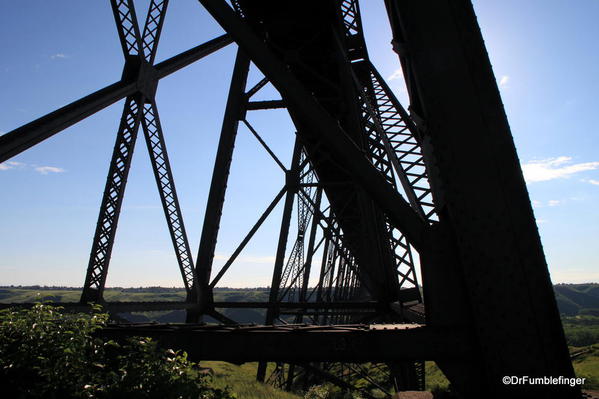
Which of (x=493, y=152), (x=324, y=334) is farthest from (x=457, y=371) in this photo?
(x=493, y=152)

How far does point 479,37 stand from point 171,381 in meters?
2.51

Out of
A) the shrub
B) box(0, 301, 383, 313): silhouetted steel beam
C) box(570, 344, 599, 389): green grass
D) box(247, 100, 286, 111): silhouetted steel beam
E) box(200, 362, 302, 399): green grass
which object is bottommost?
box(570, 344, 599, 389): green grass

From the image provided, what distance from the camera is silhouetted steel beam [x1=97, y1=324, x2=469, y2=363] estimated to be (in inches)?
59.9

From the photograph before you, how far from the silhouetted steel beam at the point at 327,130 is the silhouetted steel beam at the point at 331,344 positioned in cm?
48

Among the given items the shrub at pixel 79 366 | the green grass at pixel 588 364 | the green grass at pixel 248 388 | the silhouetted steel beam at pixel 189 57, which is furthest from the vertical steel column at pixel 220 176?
the green grass at pixel 588 364

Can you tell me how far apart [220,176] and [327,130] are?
2748 millimetres

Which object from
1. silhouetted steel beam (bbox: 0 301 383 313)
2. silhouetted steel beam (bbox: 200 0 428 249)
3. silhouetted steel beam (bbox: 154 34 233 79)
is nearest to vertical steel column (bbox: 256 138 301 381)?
silhouetted steel beam (bbox: 0 301 383 313)

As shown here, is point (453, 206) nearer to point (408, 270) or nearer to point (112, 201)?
point (408, 270)

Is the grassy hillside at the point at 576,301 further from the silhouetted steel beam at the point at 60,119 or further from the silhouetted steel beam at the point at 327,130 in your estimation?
the silhouetted steel beam at the point at 60,119

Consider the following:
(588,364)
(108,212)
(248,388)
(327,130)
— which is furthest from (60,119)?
(588,364)

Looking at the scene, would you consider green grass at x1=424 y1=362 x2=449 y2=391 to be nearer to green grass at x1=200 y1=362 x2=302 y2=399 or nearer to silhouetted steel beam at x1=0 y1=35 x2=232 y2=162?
green grass at x1=200 y1=362 x2=302 y2=399

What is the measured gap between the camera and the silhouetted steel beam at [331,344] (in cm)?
152

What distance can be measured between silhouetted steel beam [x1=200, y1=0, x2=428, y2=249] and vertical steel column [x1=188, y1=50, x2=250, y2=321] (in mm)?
2313

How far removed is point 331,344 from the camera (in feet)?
5.08
